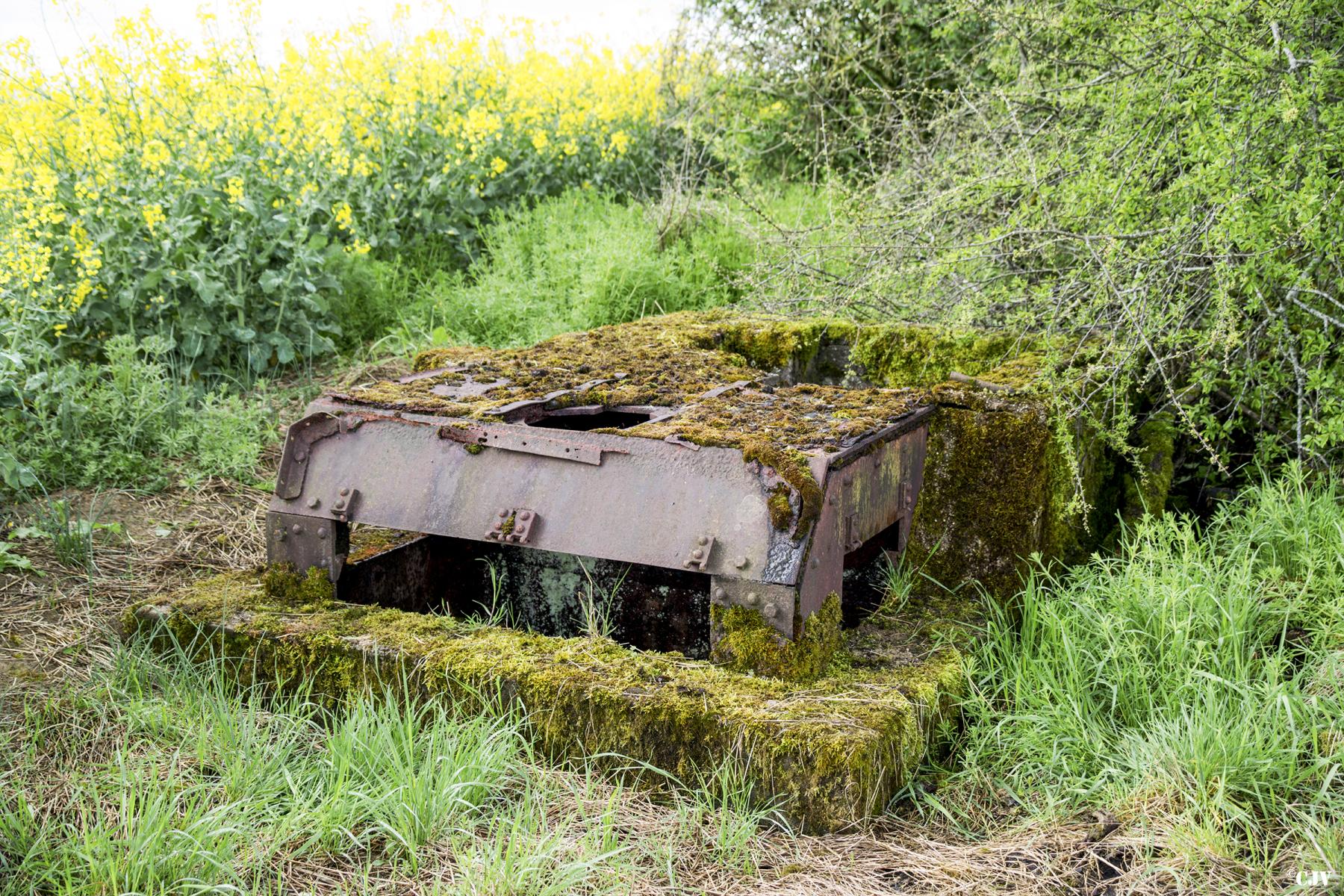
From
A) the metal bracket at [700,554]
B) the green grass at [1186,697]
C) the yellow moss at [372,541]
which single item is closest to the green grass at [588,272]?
the yellow moss at [372,541]

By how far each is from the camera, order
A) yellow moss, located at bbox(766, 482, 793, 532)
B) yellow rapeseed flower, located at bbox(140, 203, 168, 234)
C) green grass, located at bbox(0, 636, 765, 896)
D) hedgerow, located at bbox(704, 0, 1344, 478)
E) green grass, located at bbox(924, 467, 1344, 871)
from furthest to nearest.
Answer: yellow rapeseed flower, located at bbox(140, 203, 168, 234) → hedgerow, located at bbox(704, 0, 1344, 478) → yellow moss, located at bbox(766, 482, 793, 532) → green grass, located at bbox(924, 467, 1344, 871) → green grass, located at bbox(0, 636, 765, 896)

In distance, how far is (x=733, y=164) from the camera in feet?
27.0

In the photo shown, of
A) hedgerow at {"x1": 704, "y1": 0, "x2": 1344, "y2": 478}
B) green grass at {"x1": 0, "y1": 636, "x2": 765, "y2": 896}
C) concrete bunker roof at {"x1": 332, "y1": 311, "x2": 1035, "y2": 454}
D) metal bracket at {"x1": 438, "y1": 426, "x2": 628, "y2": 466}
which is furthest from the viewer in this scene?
hedgerow at {"x1": 704, "y1": 0, "x2": 1344, "y2": 478}

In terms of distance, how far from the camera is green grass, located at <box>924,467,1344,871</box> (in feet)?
7.59

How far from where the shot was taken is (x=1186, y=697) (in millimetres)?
2666

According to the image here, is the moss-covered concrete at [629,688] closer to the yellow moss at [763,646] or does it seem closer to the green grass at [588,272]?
the yellow moss at [763,646]

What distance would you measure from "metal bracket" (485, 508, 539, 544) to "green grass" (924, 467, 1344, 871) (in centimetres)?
113

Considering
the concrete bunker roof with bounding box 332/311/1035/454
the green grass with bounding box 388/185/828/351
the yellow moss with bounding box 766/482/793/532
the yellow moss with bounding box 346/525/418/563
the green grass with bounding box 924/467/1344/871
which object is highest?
the green grass with bounding box 388/185/828/351

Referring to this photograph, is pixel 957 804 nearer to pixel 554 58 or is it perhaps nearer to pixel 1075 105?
pixel 1075 105

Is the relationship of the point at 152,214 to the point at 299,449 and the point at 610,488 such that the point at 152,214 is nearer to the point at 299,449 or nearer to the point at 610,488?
the point at 299,449

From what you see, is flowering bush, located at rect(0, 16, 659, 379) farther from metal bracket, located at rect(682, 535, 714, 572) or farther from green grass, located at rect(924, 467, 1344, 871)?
green grass, located at rect(924, 467, 1344, 871)

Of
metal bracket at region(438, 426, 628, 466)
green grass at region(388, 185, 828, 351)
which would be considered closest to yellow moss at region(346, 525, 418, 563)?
metal bracket at region(438, 426, 628, 466)

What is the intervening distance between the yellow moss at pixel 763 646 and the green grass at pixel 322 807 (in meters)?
0.28

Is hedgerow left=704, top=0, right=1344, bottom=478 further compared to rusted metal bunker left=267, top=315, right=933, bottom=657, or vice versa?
A: hedgerow left=704, top=0, right=1344, bottom=478
